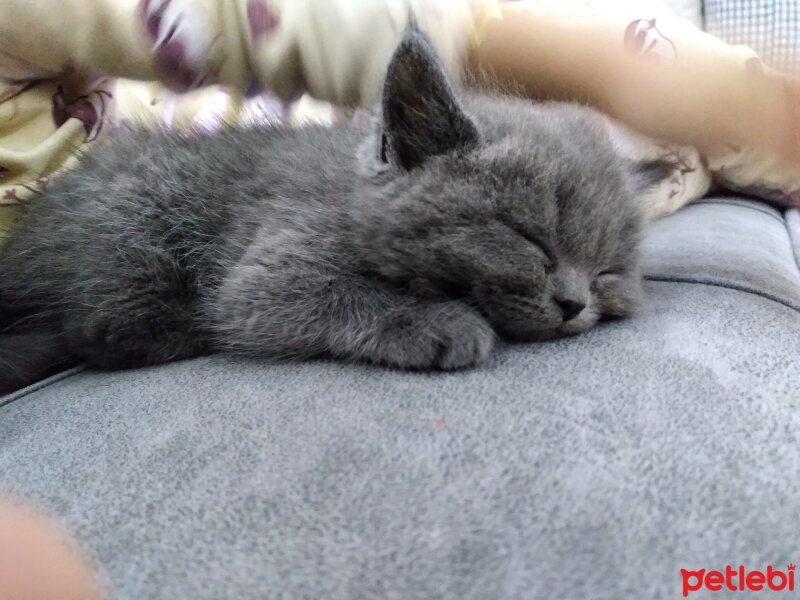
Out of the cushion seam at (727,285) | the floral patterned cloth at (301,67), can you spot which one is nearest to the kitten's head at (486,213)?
the cushion seam at (727,285)

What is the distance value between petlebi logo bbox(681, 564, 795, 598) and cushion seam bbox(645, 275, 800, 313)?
67 cm

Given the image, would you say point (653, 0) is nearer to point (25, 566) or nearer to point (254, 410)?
point (254, 410)

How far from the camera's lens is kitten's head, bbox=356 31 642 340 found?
890 millimetres

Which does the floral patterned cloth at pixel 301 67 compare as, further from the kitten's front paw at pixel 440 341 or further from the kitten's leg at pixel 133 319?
the kitten's front paw at pixel 440 341

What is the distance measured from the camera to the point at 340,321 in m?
0.93

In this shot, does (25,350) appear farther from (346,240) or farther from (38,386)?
(346,240)

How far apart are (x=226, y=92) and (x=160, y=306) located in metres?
0.69

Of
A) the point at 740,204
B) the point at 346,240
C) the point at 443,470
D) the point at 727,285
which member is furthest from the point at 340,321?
the point at 740,204

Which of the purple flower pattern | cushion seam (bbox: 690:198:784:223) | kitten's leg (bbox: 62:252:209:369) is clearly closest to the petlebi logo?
kitten's leg (bbox: 62:252:209:369)

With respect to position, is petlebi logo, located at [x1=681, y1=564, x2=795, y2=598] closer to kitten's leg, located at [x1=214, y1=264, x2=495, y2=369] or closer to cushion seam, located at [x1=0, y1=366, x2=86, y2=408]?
kitten's leg, located at [x1=214, y1=264, x2=495, y2=369]

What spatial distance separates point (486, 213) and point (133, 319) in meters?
0.64

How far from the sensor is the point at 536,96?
4.80 feet

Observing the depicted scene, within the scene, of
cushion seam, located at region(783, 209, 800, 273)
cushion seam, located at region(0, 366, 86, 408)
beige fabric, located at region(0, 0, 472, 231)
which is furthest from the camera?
cushion seam, located at region(783, 209, 800, 273)

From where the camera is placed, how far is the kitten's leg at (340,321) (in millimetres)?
851
